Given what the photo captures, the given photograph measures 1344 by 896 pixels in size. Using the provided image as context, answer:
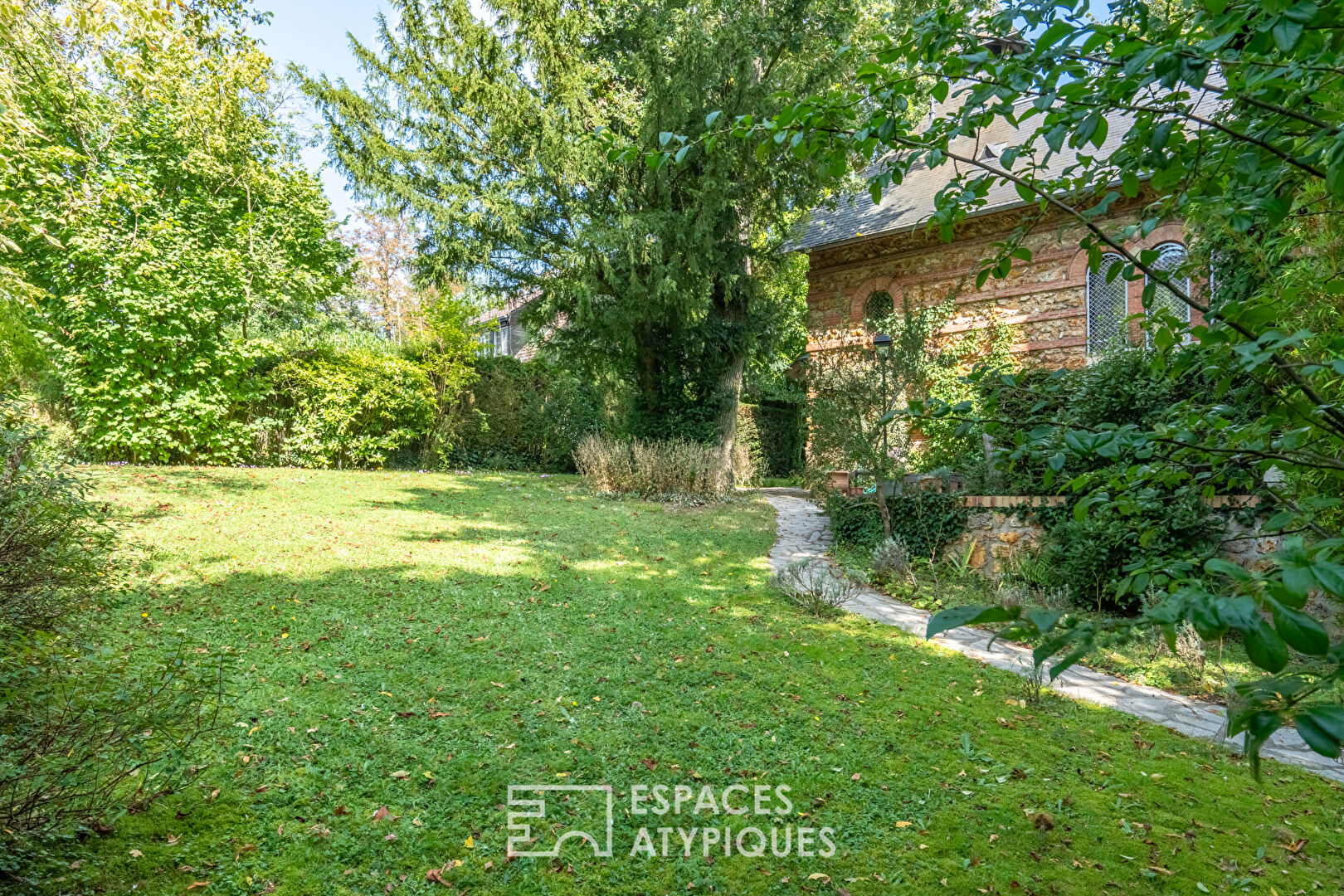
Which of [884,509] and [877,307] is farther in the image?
[877,307]

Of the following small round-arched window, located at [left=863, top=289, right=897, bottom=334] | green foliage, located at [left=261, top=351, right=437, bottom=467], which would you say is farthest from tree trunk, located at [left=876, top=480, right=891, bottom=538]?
green foliage, located at [left=261, top=351, right=437, bottom=467]

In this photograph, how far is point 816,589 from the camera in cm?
582

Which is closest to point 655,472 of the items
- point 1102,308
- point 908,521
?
point 908,521

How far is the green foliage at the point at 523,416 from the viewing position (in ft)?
46.9

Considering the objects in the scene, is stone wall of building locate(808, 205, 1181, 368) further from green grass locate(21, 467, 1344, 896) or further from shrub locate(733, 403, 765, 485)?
green grass locate(21, 467, 1344, 896)

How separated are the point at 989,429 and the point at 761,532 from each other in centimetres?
767

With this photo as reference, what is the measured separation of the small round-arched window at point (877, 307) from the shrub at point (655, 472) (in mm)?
5309

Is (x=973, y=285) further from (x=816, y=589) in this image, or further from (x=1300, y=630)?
(x=1300, y=630)

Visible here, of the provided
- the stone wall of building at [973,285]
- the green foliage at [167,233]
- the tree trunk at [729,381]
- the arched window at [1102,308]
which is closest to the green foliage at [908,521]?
the stone wall of building at [973,285]

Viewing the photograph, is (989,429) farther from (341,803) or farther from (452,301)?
(452,301)

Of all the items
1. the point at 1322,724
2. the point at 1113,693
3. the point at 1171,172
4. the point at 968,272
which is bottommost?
the point at 1113,693

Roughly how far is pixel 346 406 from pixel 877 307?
36.6ft

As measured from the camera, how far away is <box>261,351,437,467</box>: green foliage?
11.7 meters

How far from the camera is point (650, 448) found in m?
11.5
